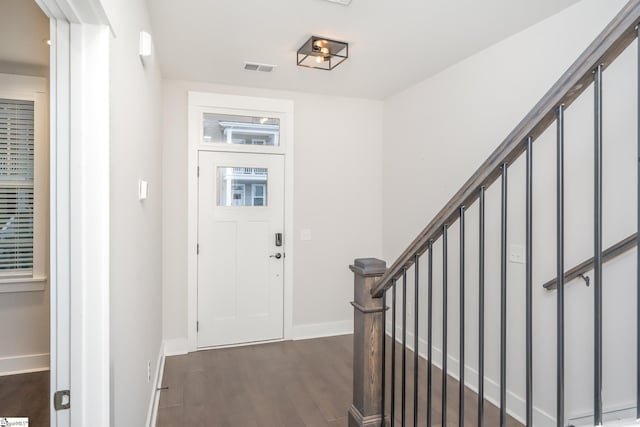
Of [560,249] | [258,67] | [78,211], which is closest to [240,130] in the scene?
[258,67]

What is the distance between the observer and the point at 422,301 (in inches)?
145

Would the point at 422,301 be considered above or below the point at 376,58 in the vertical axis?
below

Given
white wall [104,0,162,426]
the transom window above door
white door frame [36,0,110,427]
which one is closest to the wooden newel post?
white wall [104,0,162,426]

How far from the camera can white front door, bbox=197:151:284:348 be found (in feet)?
12.6

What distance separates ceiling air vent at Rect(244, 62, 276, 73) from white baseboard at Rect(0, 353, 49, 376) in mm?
2906

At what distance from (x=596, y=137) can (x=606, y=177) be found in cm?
142

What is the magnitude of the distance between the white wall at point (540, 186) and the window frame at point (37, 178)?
10.2ft

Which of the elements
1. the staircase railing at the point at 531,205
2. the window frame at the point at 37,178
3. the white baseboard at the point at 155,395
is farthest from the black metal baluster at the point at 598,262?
the window frame at the point at 37,178

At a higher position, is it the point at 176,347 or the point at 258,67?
the point at 258,67

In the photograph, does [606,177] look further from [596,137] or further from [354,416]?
[354,416]

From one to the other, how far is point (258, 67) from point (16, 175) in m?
2.00

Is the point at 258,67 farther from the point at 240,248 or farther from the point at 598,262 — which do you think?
the point at 598,262

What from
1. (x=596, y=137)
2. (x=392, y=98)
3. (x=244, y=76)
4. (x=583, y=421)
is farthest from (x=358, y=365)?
(x=392, y=98)

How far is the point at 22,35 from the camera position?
233cm
